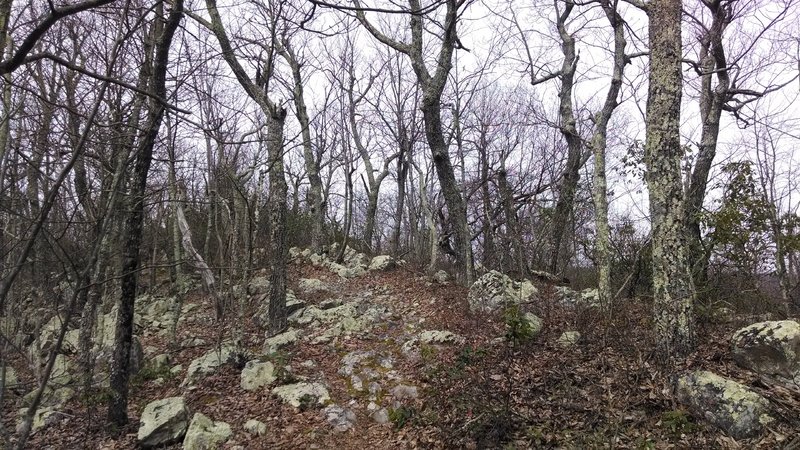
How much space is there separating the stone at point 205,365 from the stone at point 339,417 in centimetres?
209

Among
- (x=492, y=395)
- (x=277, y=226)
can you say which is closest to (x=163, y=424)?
(x=277, y=226)

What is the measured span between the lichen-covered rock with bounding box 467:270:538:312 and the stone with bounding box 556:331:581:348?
4.07 ft

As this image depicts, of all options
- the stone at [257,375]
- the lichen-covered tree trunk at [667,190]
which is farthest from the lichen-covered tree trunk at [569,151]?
the stone at [257,375]

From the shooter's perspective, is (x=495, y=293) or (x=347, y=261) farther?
(x=347, y=261)

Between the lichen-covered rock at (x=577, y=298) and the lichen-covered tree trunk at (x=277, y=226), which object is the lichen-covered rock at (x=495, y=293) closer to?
the lichen-covered rock at (x=577, y=298)

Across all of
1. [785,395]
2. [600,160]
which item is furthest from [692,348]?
[600,160]

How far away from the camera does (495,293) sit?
308 inches

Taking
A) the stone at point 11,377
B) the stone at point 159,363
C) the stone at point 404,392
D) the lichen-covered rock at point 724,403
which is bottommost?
the stone at point 11,377

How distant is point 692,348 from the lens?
479cm

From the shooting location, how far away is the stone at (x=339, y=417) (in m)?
5.52

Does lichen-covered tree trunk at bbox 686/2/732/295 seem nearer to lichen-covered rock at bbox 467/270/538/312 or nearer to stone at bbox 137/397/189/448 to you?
lichen-covered rock at bbox 467/270/538/312

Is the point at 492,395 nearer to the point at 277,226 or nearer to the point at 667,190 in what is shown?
the point at 667,190

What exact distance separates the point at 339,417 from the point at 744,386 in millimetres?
4181

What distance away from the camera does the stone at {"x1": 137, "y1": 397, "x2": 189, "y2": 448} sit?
5.16 metres
